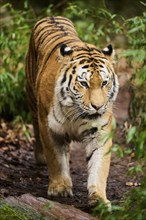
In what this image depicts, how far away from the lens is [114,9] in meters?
15.7

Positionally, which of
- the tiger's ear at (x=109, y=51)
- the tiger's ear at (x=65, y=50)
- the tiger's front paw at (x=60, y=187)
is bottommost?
the tiger's front paw at (x=60, y=187)

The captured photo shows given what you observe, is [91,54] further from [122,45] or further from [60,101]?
[122,45]

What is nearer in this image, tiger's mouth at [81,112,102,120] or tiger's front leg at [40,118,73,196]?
tiger's mouth at [81,112,102,120]

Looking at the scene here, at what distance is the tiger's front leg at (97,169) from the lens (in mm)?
5570

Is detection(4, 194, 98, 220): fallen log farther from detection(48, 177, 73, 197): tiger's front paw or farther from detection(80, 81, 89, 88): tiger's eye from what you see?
detection(80, 81, 89, 88): tiger's eye

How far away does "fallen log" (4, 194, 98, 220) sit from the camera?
4848 millimetres

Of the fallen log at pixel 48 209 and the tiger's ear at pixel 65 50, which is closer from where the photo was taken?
the fallen log at pixel 48 209

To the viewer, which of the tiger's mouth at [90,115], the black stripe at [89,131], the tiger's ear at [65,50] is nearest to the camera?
the tiger's mouth at [90,115]

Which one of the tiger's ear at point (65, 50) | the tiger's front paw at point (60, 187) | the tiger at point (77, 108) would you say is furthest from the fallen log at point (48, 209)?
the tiger's ear at point (65, 50)

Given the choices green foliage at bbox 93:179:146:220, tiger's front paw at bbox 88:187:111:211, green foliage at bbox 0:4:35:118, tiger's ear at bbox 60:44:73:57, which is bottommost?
green foliage at bbox 93:179:146:220

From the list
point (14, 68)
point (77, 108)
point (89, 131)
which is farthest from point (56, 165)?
point (14, 68)

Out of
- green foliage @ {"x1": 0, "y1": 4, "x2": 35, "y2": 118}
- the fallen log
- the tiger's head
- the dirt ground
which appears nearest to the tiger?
the tiger's head

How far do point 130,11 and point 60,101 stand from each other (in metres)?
9.66

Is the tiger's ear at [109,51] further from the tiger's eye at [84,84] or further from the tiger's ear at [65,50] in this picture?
the tiger's eye at [84,84]
